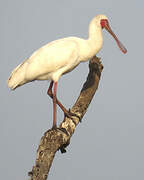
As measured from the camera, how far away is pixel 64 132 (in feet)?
38.9

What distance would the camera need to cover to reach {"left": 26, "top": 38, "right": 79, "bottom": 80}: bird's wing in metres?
12.9

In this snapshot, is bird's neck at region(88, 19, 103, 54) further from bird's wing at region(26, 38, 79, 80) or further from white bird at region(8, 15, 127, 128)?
bird's wing at region(26, 38, 79, 80)

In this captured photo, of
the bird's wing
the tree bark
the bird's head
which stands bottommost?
the tree bark

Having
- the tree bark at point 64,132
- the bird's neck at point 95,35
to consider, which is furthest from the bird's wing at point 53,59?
the tree bark at point 64,132

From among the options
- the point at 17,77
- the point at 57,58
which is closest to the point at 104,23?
the point at 57,58

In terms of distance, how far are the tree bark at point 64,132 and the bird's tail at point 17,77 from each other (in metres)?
1.43

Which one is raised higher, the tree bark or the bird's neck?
the bird's neck

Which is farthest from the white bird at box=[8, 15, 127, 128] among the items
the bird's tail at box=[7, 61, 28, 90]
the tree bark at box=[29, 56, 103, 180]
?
the tree bark at box=[29, 56, 103, 180]

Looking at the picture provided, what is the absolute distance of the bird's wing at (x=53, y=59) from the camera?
1294cm

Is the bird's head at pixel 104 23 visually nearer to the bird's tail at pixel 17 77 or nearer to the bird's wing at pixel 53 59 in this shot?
the bird's wing at pixel 53 59

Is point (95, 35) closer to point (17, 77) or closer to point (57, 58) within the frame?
point (57, 58)

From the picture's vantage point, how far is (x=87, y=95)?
13.2 meters

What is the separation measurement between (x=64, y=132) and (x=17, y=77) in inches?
83.1

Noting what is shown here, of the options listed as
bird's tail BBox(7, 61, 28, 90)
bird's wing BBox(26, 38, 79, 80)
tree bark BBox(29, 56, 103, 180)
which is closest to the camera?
tree bark BBox(29, 56, 103, 180)
